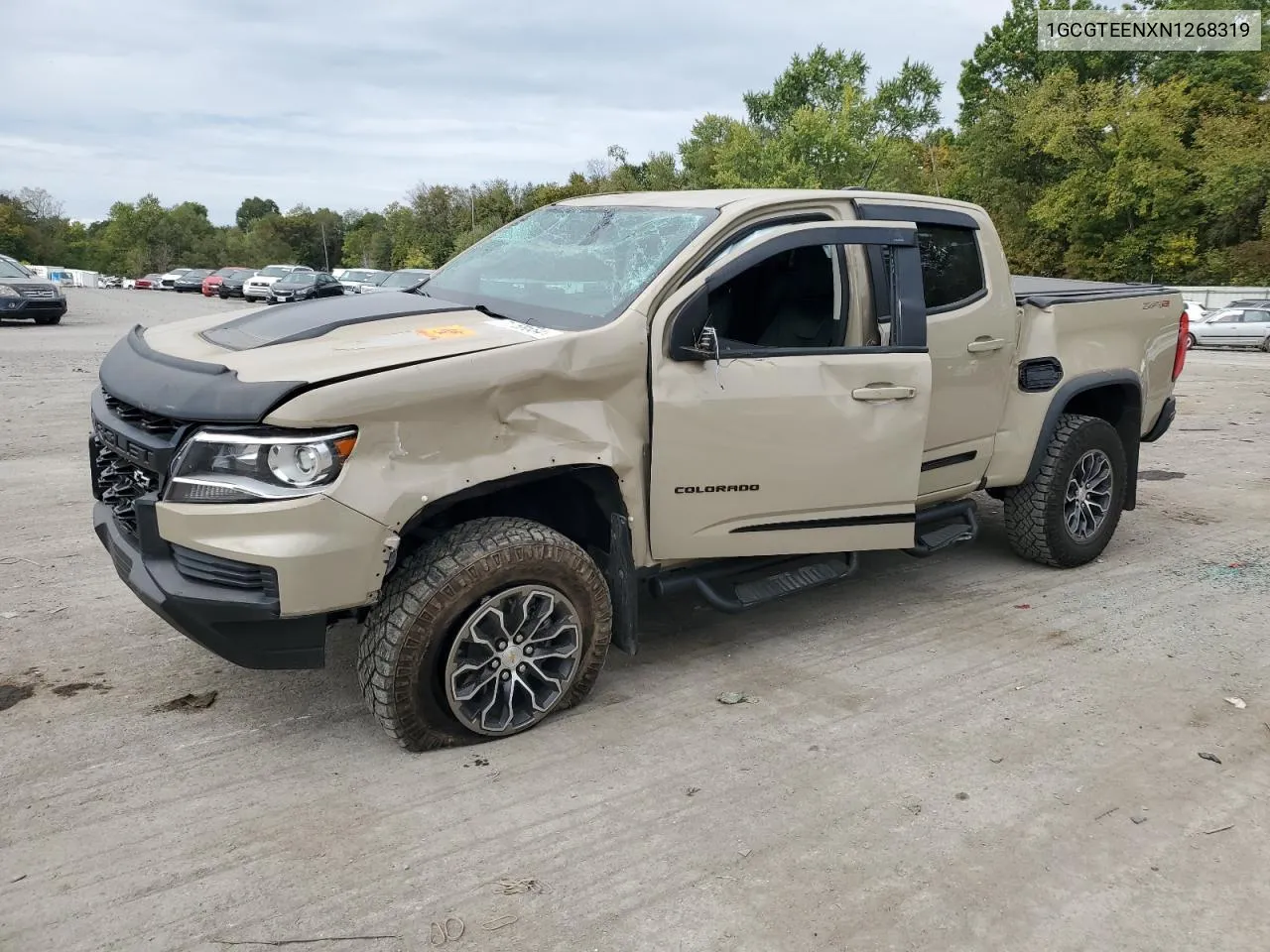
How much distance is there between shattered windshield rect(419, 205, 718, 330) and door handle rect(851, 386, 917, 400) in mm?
944

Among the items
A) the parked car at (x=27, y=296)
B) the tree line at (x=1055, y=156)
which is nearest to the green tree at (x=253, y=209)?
the tree line at (x=1055, y=156)

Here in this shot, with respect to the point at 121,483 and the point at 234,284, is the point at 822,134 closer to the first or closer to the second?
the point at 234,284

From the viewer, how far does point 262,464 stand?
3094 mm

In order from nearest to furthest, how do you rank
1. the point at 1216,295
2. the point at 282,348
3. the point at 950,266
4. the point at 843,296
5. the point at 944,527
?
the point at 282,348, the point at 843,296, the point at 950,266, the point at 944,527, the point at 1216,295

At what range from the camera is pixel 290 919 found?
8.87ft

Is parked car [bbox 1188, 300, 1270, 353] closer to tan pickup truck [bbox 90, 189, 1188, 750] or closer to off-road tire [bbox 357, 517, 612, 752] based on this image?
tan pickup truck [bbox 90, 189, 1188, 750]

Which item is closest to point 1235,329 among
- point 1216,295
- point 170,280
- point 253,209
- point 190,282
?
point 1216,295

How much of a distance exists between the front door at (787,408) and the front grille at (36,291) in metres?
21.9

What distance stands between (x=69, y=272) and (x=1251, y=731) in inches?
3644

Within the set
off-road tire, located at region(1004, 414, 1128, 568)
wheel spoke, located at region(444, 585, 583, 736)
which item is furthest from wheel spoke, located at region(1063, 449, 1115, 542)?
wheel spoke, located at region(444, 585, 583, 736)

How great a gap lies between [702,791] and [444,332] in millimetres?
1833

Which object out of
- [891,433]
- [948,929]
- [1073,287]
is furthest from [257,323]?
[1073,287]

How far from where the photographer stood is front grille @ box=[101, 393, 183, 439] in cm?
330

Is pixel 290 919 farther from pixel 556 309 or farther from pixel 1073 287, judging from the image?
pixel 1073 287
